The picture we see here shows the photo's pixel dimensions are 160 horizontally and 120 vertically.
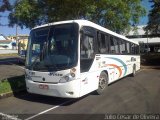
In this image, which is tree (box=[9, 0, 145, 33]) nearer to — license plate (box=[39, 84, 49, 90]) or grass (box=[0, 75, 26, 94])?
grass (box=[0, 75, 26, 94])

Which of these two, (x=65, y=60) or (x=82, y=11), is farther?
(x=82, y=11)

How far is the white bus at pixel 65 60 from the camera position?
28.1ft

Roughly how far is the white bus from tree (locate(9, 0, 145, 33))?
9464mm

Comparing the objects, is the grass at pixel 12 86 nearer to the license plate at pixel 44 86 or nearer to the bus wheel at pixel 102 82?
the license plate at pixel 44 86

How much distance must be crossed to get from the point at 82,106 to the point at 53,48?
2323 mm

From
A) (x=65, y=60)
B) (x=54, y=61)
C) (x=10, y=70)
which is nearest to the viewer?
(x=65, y=60)

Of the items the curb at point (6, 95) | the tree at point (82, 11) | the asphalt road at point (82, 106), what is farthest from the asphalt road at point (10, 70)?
the asphalt road at point (82, 106)

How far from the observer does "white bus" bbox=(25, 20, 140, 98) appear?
8562 millimetres

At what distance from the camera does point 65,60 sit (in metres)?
8.63

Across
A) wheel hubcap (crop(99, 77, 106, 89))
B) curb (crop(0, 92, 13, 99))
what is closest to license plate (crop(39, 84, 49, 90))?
curb (crop(0, 92, 13, 99))

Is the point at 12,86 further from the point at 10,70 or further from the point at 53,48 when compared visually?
the point at 10,70

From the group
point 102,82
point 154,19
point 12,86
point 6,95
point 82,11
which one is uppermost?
point 154,19

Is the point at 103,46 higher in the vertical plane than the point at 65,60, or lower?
higher

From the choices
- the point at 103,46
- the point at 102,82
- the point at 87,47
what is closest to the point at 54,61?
the point at 87,47
